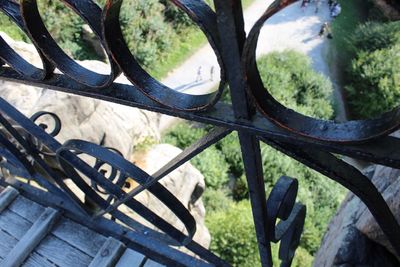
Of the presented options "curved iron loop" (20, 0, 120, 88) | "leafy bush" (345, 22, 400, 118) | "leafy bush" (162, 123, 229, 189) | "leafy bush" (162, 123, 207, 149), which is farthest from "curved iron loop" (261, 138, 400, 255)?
"leafy bush" (345, 22, 400, 118)

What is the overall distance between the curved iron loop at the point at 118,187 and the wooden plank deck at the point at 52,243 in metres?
0.18

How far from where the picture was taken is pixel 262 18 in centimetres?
80

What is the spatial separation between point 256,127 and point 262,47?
14852 millimetres

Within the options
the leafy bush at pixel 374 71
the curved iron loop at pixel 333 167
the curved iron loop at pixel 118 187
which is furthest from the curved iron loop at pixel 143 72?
the leafy bush at pixel 374 71

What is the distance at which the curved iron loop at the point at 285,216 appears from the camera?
4.31ft

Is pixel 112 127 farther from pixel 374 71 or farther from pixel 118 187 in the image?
pixel 374 71

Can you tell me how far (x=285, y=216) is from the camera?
1394 millimetres

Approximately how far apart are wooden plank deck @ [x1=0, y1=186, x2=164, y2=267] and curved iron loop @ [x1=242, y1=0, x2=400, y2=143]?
1.10 metres

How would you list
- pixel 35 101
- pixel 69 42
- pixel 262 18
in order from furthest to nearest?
pixel 69 42, pixel 35 101, pixel 262 18

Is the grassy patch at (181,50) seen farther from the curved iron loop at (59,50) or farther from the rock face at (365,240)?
the curved iron loop at (59,50)

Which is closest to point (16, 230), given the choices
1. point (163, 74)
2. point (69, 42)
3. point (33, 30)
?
point (33, 30)

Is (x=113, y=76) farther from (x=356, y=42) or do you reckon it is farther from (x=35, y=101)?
(x=356, y=42)

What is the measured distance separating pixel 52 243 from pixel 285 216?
104cm

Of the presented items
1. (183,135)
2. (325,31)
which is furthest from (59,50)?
(325,31)
